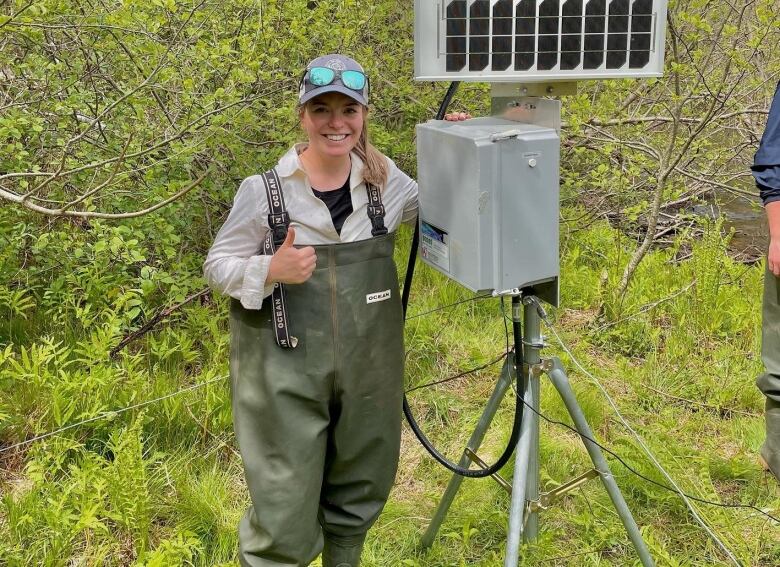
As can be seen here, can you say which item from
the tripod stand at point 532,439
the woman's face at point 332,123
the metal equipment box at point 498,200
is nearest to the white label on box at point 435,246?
the metal equipment box at point 498,200

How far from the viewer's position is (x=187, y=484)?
Answer: 2.61 meters

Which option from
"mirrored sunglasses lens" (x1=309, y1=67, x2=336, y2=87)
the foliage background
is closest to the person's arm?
the foliage background

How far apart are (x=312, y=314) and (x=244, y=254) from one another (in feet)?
0.81

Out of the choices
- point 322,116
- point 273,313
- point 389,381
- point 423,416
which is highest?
point 322,116

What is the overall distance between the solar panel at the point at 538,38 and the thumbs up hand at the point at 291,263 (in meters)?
0.56

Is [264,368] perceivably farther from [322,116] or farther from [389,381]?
[322,116]

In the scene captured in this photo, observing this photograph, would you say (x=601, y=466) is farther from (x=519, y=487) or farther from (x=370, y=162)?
(x=370, y=162)

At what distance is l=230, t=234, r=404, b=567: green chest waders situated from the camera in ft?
5.98

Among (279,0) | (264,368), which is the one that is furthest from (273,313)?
(279,0)

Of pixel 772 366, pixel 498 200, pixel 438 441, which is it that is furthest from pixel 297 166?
pixel 772 366

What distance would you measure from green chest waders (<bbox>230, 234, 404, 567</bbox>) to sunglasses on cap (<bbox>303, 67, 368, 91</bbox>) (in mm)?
410

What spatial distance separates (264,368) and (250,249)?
1.04ft

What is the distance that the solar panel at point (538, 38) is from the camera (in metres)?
1.77

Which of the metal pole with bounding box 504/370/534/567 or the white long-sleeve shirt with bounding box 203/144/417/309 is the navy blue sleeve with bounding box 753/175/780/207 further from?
the white long-sleeve shirt with bounding box 203/144/417/309
